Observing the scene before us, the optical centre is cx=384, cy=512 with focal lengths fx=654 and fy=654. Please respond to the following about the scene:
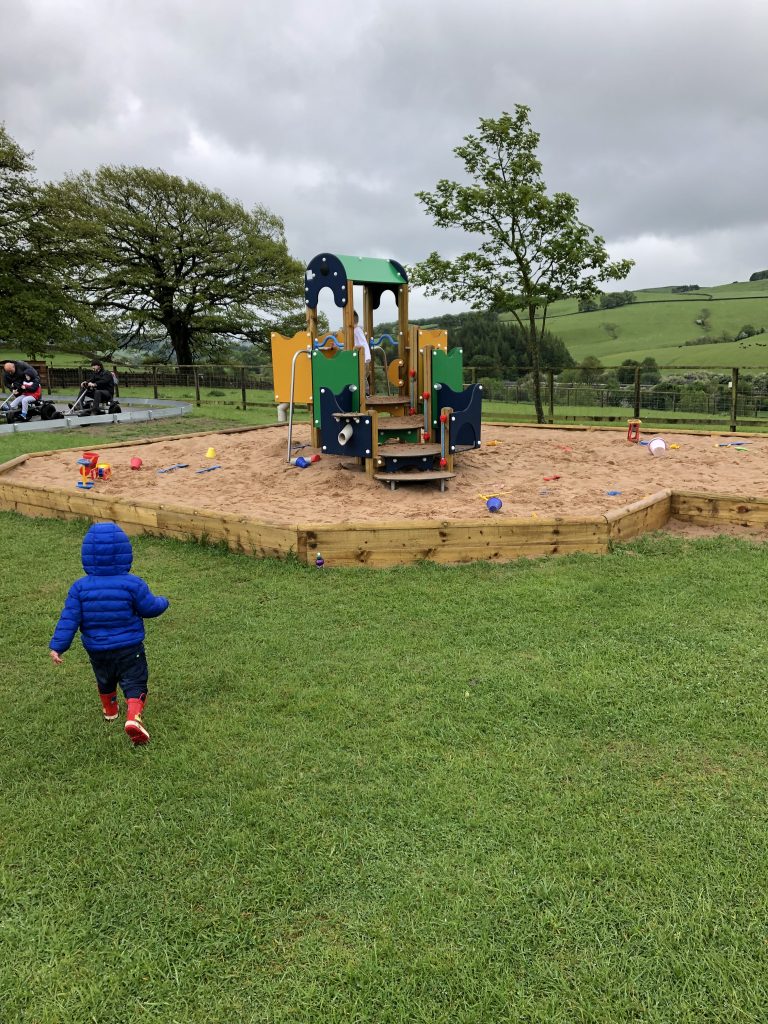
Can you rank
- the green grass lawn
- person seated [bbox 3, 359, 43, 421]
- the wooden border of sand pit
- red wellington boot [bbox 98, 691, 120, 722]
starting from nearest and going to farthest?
the green grass lawn
red wellington boot [bbox 98, 691, 120, 722]
the wooden border of sand pit
person seated [bbox 3, 359, 43, 421]

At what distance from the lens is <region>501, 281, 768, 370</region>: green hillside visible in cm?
4706

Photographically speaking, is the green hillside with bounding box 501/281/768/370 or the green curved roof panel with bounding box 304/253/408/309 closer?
the green curved roof panel with bounding box 304/253/408/309

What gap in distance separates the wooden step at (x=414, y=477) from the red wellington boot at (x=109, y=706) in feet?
14.6

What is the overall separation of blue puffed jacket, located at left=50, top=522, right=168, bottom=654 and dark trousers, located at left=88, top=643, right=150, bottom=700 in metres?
0.04

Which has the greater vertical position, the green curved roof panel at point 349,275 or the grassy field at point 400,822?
the green curved roof panel at point 349,275

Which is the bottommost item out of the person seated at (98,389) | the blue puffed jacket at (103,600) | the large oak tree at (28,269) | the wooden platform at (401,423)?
→ the blue puffed jacket at (103,600)

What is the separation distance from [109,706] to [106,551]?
2.57 ft

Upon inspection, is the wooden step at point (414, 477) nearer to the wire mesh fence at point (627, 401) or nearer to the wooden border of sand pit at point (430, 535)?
the wooden border of sand pit at point (430, 535)

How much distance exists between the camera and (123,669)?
3105 mm

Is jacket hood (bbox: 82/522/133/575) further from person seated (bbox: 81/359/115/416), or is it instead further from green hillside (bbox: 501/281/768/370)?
green hillside (bbox: 501/281/768/370)

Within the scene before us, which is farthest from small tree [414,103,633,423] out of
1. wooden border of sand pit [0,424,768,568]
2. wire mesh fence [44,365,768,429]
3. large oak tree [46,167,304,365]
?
large oak tree [46,167,304,365]

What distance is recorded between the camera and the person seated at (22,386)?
15750 millimetres

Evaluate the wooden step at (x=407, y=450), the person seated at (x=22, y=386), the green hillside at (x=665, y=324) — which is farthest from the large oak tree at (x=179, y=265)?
the wooden step at (x=407, y=450)

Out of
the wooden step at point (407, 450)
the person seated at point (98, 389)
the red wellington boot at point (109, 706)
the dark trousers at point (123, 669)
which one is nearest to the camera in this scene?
the dark trousers at point (123, 669)
